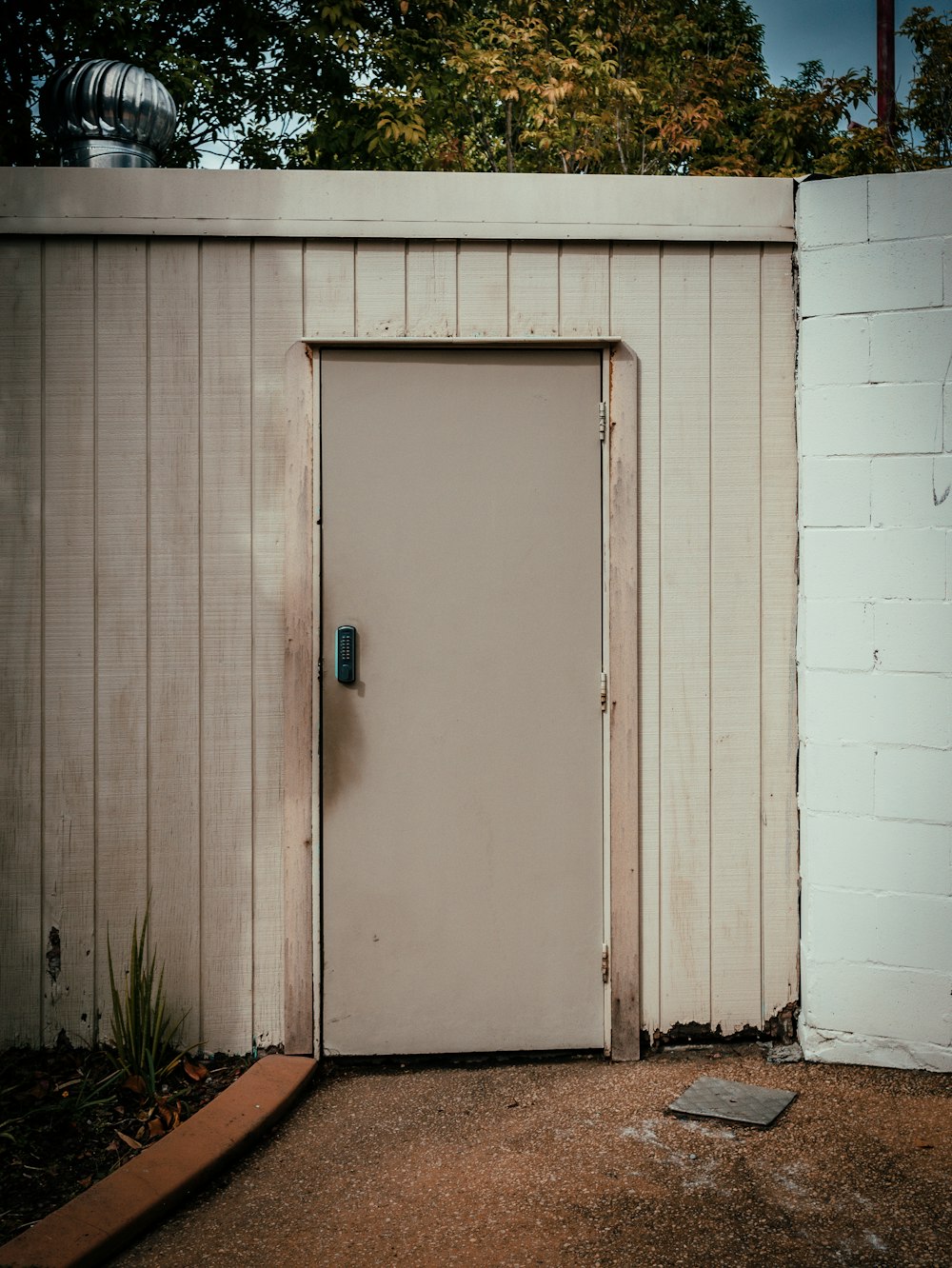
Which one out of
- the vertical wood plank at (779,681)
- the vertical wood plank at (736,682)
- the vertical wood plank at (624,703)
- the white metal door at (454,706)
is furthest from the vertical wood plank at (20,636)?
the vertical wood plank at (779,681)

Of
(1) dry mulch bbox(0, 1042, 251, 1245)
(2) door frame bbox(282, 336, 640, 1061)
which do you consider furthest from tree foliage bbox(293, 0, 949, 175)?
(1) dry mulch bbox(0, 1042, 251, 1245)

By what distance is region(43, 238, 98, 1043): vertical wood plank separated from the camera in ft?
10.3

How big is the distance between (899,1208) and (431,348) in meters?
2.57

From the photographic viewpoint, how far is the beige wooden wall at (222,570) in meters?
3.13

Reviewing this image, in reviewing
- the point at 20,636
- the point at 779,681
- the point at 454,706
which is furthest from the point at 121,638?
the point at 779,681

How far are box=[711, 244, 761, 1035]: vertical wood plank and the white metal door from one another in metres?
0.39

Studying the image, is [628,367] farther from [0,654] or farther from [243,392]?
[0,654]

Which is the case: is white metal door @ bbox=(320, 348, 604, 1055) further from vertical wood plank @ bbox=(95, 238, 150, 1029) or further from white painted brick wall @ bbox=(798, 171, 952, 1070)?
white painted brick wall @ bbox=(798, 171, 952, 1070)

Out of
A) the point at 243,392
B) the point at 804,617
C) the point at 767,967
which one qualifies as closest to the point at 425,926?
the point at 767,967

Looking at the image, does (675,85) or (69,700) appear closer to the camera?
(69,700)

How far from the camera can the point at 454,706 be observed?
3166mm

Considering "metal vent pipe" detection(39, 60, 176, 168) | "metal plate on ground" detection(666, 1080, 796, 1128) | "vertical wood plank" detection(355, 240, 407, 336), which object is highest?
"metal vent pipe" detection(39, 60, 176, 168)

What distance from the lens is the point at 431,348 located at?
3.15 metres

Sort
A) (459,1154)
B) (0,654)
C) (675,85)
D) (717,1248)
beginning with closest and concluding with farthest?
1. (717,1248)
2. (459,1154)
3. (0,654)
4. (675,85)
